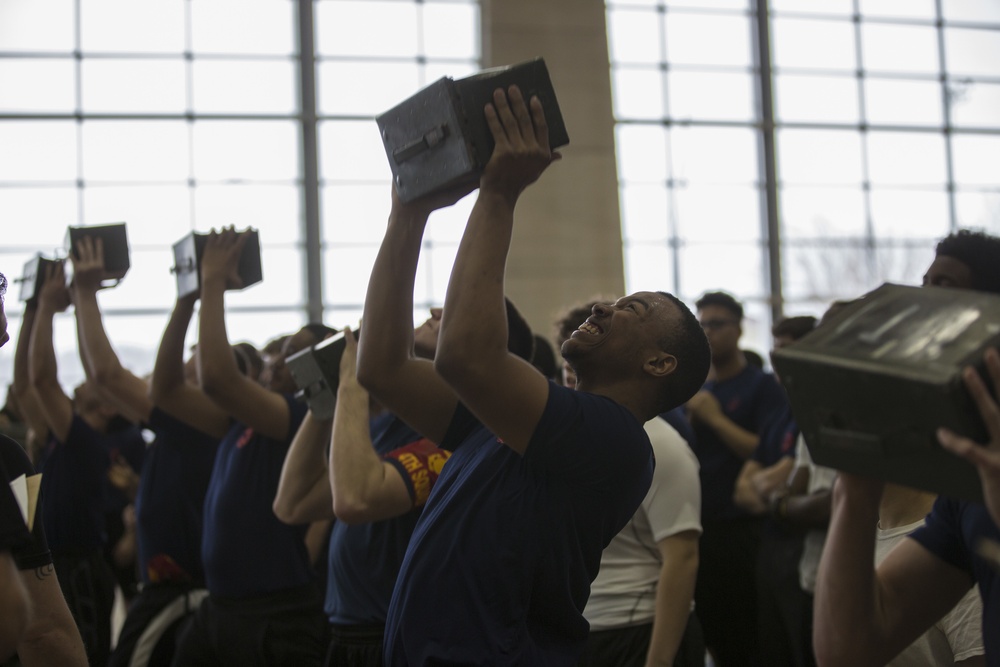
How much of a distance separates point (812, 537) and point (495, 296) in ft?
7.42

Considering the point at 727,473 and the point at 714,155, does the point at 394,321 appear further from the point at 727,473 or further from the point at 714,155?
the point at 714,155

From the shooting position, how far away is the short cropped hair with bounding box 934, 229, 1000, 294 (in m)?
1.81

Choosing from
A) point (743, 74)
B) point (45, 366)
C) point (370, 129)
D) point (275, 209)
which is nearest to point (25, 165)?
point (275, 209)

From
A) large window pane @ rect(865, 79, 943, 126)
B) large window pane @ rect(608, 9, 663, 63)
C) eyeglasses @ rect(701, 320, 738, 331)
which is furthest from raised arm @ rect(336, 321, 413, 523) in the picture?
large window pane @ rect(865, 79, 943, 126)

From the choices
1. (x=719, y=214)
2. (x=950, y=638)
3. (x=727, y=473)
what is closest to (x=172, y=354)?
(x=727, y=473)

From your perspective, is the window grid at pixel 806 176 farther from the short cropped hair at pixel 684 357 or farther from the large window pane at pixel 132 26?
the short cropped hair at pixel 684 357

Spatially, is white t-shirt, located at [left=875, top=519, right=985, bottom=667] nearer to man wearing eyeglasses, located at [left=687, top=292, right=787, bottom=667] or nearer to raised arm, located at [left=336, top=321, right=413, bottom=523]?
raised arm, located at [left=336, top=321, right=413, bottom=523]

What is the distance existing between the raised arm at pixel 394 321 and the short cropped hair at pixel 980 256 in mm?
940

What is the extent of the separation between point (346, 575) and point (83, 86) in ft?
20.4

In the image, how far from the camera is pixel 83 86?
7629 mm

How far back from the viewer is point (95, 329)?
3482mm

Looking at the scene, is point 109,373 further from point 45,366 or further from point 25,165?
point 25,165

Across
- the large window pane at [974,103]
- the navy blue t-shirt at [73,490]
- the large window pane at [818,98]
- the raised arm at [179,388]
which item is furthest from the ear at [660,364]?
the large window pane at [974,103]

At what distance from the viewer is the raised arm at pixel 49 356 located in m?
3.66
